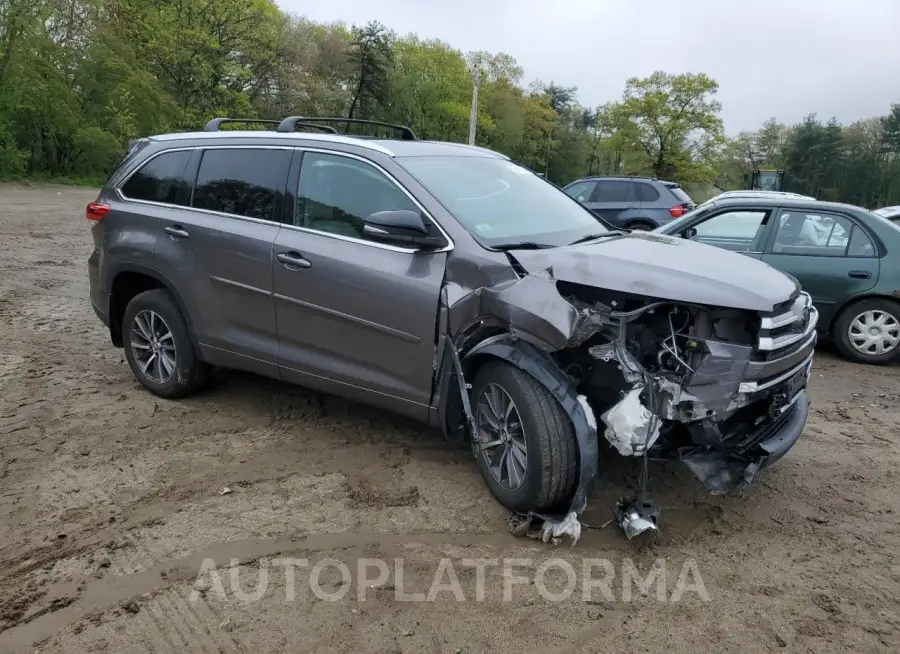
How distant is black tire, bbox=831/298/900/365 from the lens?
21.5 feet

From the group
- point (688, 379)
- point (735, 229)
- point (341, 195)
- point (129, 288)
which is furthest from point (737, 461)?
point (735, 229)

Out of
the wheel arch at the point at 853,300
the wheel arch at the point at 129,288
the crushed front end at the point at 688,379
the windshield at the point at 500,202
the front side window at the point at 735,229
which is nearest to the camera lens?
the crushed front end at the point at 688,379

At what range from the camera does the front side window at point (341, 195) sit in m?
3.96

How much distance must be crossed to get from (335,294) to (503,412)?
1201 mm

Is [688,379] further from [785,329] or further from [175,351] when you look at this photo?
[175,351]

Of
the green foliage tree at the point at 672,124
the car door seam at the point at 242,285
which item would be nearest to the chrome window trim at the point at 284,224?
the car door seam at the point at 242,285

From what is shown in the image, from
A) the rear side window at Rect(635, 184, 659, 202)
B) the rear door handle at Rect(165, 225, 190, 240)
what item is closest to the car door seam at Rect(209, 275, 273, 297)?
the rear door handle at Rect(165, 225, 190, 240)

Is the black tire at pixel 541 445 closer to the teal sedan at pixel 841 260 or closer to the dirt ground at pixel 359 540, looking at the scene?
the dirt ground at pixel 359 540

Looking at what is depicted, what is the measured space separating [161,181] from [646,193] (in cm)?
1168

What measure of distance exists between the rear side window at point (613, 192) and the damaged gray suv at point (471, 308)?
10.7 m

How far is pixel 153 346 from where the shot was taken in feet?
16.6

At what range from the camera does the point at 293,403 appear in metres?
5.05

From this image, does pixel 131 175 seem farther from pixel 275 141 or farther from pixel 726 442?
pixel 726 442

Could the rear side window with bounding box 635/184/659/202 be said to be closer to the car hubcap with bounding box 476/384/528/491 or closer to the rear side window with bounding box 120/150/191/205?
the rear side window with bounding box 120/150/191/205
